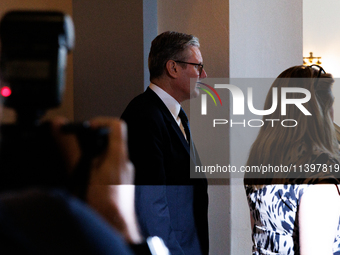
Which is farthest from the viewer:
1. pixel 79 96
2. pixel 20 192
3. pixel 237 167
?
pixel 79 96

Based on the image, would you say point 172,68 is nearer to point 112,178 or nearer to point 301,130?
point 301,130

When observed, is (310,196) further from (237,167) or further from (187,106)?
(187,106)

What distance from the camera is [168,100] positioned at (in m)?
1.38

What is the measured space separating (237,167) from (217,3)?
85 centimetres

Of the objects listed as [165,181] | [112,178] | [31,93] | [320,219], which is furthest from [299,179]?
[31,93]

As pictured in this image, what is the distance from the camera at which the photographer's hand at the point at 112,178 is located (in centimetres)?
27

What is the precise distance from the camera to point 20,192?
19 cm

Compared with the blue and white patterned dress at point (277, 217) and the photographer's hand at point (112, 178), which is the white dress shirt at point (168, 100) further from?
the photographer's hand at point (112, 178)

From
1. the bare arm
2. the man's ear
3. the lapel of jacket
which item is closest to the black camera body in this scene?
the bare arm

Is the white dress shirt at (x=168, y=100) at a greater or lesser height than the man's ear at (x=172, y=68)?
lesser

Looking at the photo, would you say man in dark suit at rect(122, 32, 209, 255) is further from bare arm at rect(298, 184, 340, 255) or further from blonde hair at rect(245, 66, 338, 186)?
bare arm at rect(298, 184, 340, 255)

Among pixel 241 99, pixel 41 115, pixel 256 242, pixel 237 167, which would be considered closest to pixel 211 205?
pixel 237 167

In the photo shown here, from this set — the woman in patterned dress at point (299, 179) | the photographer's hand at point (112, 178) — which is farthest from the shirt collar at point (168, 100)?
the photographer's hand at point (112, 178)

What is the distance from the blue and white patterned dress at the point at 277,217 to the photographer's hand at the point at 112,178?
0.64 metres
